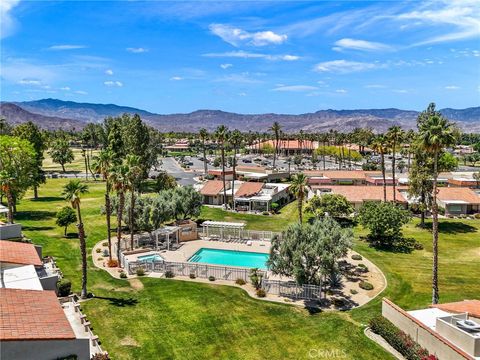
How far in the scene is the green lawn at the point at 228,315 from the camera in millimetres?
28266

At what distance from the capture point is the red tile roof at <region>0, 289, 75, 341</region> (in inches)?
767

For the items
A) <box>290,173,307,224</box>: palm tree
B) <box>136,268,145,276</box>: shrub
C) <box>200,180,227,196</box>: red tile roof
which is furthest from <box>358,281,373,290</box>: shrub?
<box>200,180,227,196</box>: red tile roof

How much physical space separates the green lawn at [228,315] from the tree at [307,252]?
3588 mm

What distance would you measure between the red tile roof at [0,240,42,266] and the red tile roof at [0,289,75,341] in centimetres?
790

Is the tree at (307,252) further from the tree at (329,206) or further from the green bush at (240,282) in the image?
the tree at (329,206)

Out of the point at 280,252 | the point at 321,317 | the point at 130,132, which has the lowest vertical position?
the point at 321,317

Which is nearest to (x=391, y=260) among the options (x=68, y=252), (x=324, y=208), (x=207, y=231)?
(x=324, y=208)

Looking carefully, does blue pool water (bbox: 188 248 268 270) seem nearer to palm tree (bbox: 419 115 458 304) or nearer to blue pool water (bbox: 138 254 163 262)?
blue pool water (bbox: 138 254 163 262)

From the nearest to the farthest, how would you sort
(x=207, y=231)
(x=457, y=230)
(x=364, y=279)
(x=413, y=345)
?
(x=413, y=345)
(x=364, y=279)
(x=207, y=231)
(x=457, y=230)

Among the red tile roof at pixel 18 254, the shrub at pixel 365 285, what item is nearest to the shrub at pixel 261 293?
the shrub at pixel 365 285

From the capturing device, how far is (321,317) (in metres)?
33.8

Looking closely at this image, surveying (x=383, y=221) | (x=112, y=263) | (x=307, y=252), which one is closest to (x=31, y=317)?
(x=307, y=252)

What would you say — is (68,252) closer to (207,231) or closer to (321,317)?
(207,231)

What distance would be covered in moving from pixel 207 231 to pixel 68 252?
1921cm
